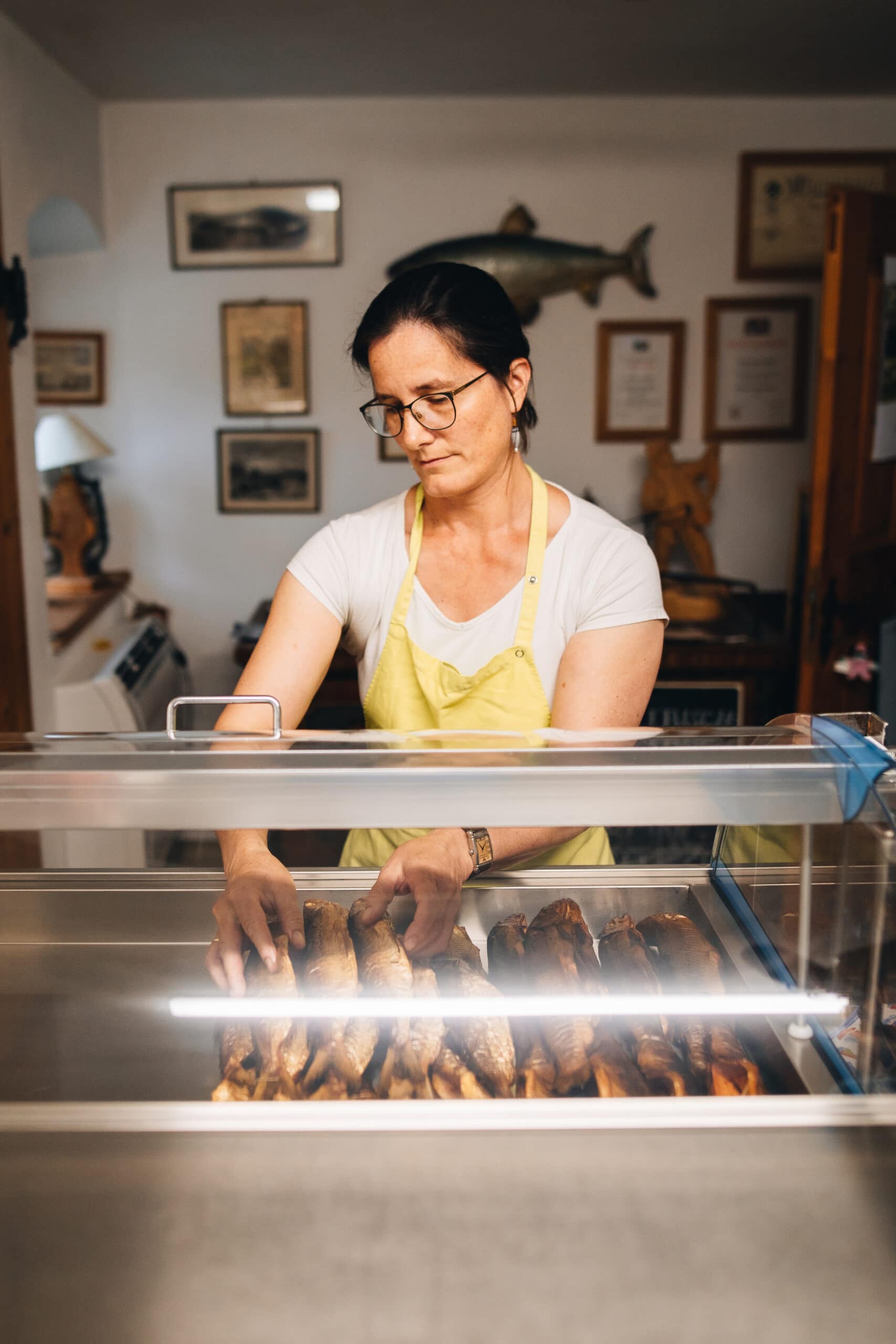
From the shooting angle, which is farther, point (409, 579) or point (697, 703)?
point (697, 703)

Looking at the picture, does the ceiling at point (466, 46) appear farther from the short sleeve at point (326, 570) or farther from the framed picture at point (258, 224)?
the short sleeve at point (326, 570)

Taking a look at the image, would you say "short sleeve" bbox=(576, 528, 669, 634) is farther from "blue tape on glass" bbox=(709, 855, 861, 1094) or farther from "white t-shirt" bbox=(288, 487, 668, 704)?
"blue tape on glass" bbox=(709, 855, 861, 1094)

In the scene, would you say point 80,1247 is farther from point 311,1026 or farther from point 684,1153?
point 684,1153

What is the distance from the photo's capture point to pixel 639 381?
411 cm

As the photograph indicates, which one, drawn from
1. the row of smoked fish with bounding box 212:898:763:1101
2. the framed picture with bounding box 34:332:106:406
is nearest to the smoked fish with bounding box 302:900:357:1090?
the row of smoked fish with bounding box 212:898:763:1101

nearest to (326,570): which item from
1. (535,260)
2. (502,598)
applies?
(502,598)

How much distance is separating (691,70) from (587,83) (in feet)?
1.18

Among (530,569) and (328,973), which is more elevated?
(530,569)

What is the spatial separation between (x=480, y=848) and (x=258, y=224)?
347cm

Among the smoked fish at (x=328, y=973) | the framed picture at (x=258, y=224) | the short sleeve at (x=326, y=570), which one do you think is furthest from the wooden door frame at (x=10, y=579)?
the smoked fish at (x=328, y=973)

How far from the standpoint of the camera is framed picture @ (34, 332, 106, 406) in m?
4.14

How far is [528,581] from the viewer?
157 cm

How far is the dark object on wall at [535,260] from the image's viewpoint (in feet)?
12.9

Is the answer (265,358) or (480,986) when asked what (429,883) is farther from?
(265,358)
